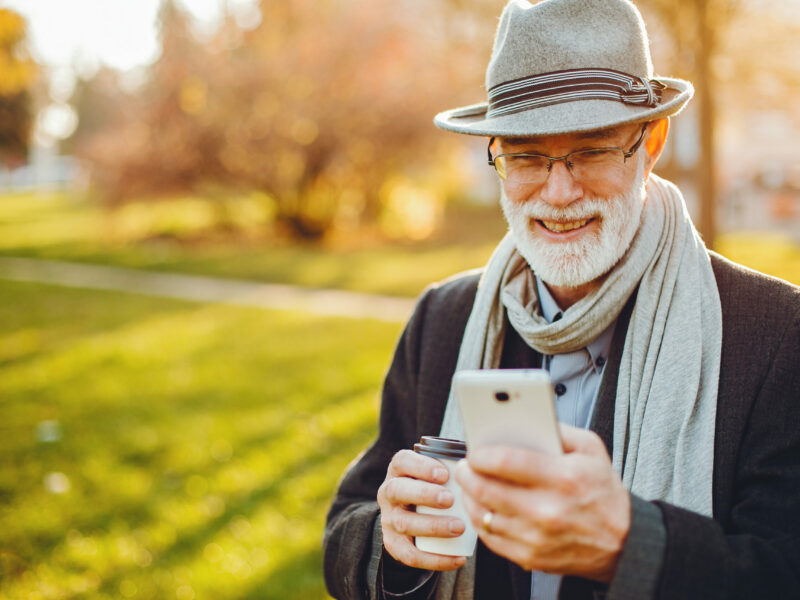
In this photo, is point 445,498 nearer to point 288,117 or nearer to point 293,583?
point 293,583

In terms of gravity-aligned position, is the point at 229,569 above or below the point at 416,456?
below

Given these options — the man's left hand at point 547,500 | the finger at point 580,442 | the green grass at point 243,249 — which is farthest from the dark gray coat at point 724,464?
the green grass at point 243,249

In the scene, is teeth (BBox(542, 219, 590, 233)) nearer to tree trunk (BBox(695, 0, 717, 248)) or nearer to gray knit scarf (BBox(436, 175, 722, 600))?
gray knit scarf (BBox(436, 175, 722, 600))

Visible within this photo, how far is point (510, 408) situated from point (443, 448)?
34cm

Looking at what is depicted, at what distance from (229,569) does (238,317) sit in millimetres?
6044

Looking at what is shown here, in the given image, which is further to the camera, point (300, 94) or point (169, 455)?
point (300, 94)

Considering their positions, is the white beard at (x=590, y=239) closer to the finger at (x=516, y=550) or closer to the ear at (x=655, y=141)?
the ear at (x=655, y=141)

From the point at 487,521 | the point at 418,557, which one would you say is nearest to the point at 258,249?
the point at 418,557

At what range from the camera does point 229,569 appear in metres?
3.60

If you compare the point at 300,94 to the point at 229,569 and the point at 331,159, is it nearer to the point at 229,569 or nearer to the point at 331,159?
the point at 331,159

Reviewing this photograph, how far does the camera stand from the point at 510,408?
45.5 inches

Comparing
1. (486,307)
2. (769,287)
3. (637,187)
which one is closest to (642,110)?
(637,187)

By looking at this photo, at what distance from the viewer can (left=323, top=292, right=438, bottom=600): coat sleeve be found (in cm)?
189

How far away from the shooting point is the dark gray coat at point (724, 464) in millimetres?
1408
